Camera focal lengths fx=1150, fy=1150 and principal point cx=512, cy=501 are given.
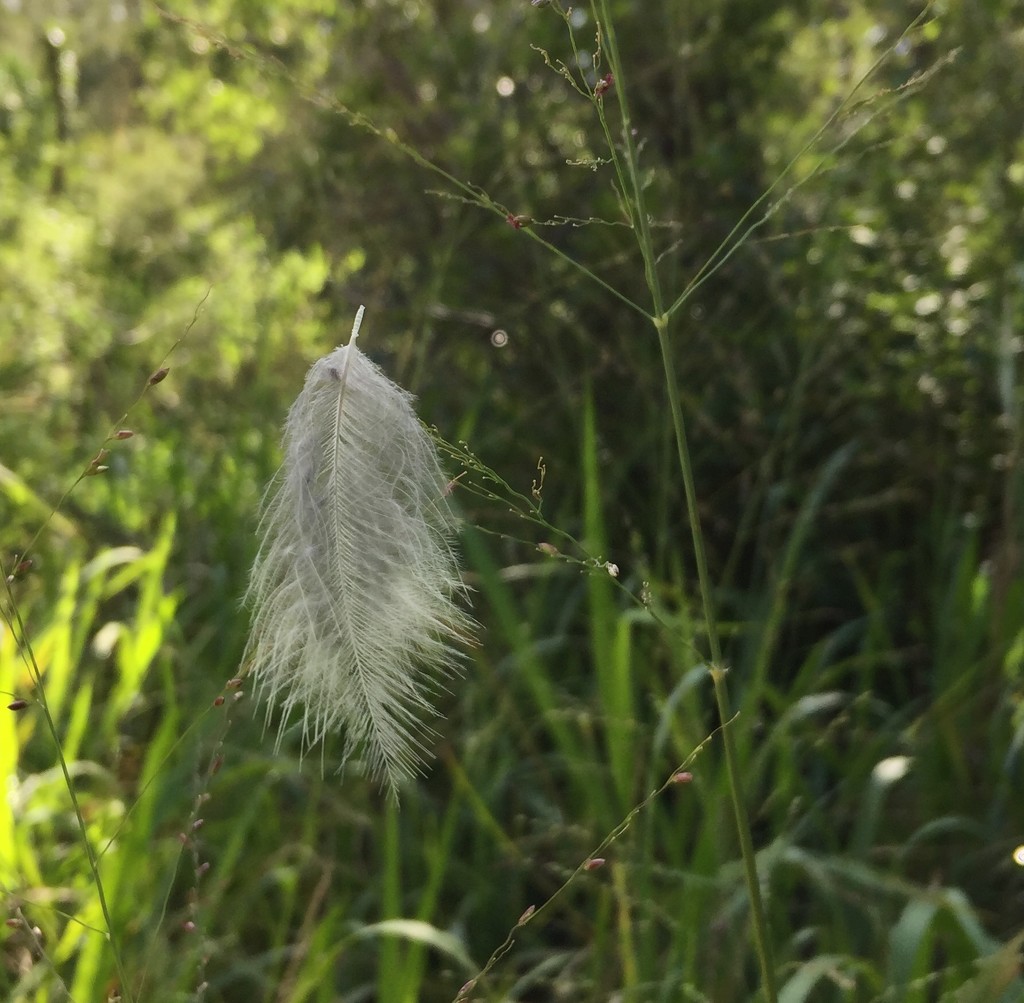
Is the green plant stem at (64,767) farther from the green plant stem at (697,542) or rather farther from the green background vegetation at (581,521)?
the green plant stem at (697,542)

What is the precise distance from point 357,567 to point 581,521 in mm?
1868

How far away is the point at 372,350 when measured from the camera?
9.62 feet

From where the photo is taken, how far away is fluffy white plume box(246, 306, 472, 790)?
0.73 metres

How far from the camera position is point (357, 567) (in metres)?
0.74

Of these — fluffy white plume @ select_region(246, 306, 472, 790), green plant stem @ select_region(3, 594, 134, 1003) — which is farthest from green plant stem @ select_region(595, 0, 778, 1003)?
green plant stem @ select_region(3, 594, 134, 1003)

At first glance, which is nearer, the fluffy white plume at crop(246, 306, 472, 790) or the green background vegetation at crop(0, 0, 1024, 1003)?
the fluffy white plume at crop(246, 306, 472, 790)

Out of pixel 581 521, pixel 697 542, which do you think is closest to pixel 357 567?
pixel 697 542

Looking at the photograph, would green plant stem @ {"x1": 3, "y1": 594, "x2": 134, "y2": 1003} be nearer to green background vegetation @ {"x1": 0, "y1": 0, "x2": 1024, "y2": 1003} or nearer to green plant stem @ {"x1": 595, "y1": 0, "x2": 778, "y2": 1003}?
green background vegetation @ {"x1": 0, "y1": 0, "x2": 1024, "y2": 1003}

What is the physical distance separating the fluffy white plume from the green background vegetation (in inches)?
8.7

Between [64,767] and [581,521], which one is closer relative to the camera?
[64,767]

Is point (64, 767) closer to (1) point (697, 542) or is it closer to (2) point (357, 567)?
(2) point (357, 567)

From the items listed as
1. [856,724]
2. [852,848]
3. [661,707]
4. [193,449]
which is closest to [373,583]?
[661,707]

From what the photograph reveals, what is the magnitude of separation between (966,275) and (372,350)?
56.4 inches

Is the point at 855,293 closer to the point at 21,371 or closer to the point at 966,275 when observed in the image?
the point at 966,275
